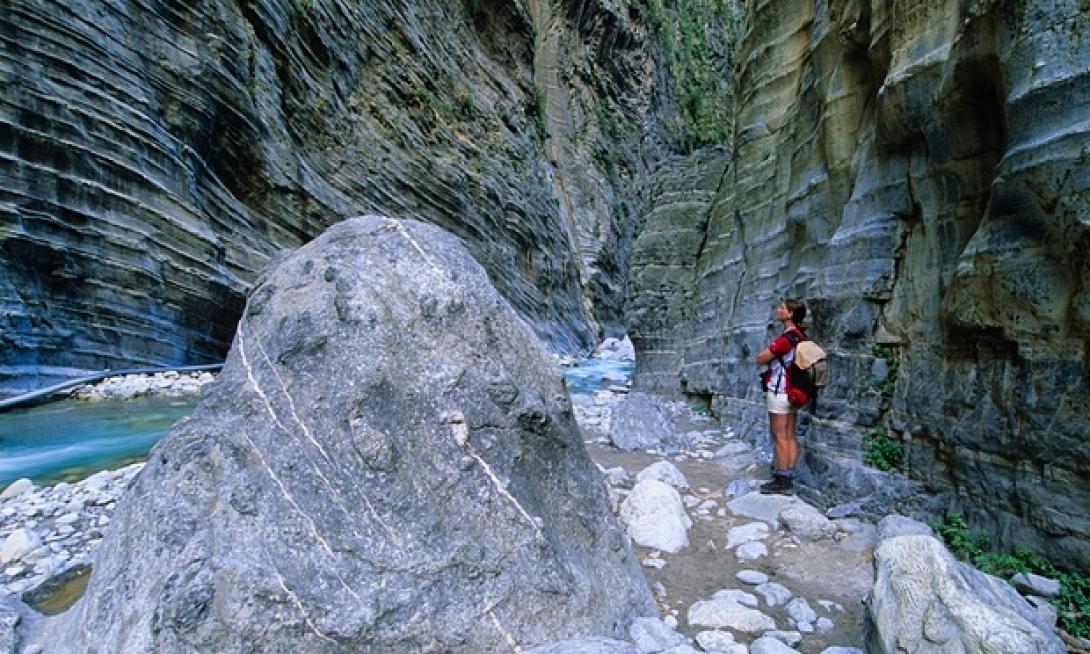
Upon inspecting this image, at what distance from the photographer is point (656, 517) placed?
397cm

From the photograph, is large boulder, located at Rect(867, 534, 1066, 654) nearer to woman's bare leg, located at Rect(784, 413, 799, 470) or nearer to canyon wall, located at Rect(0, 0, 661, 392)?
woman's bare leg, located at Rect(784, 413, 799, 470)

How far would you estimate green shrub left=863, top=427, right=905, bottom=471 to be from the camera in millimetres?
3994

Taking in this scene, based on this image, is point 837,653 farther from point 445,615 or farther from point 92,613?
point 92,613

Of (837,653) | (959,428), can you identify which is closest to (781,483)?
(959,428)

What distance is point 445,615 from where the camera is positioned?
6.61 ft

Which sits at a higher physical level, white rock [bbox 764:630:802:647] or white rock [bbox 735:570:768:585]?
white rock [bbox 764:630:802:647]

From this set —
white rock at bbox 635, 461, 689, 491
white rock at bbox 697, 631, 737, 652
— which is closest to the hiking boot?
white rock at bbox 635, 461, 689, 491

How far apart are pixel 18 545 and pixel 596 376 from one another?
14.3 m

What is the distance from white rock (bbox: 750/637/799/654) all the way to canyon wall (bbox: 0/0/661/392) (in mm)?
10766

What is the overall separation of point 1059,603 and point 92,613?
13.2 feet

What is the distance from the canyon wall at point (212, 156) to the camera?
889 cm

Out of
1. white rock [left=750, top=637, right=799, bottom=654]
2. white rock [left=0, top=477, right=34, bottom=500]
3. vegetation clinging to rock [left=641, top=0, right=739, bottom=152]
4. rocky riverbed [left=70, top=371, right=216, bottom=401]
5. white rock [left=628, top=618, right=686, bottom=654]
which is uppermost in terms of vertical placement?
vegetation clinging to rock [left=641, top=0, right=739, bottom=152]

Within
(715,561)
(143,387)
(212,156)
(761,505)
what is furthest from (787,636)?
(212,156)

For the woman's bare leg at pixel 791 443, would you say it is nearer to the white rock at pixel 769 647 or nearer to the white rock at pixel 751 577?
the white rock at pixel 751 577
